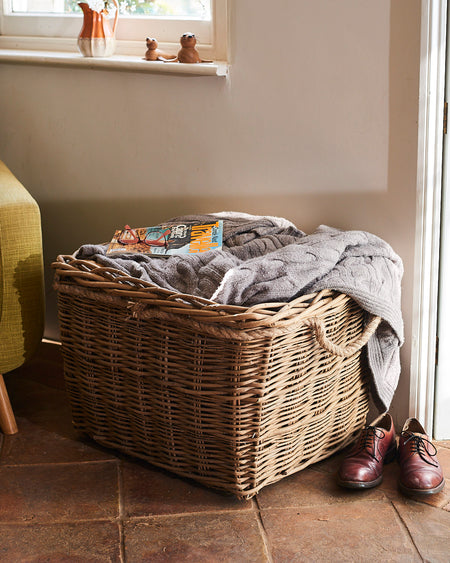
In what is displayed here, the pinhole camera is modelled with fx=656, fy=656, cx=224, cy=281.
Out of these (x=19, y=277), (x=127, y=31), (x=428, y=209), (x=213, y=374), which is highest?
(x=127, y=31)

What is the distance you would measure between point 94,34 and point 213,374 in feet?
3.89

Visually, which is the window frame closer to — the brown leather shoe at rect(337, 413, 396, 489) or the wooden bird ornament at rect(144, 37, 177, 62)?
the wooden bird ornament at rect(144, 37, 177, 62)

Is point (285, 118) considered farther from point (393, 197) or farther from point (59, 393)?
point (59, 393)

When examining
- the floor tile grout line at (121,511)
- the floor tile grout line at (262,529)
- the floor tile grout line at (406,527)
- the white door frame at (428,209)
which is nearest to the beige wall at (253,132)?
the white door frame at (428,209)

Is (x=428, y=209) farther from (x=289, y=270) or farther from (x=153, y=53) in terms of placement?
(x=153, y=53)

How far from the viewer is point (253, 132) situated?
1.77m

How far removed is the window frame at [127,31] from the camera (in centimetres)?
187

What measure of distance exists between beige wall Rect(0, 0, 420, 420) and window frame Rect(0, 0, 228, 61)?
131 mm

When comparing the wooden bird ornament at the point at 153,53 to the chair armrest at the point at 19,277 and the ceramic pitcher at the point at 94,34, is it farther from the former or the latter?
the chair armrest at the point at 19,277

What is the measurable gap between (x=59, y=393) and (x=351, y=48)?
1241 millimetres

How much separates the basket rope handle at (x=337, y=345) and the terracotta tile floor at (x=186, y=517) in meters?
0.32

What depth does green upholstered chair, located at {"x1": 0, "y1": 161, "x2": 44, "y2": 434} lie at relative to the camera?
157 centimetres

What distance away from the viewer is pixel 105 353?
1467mm

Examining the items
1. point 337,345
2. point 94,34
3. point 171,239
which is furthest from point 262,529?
point 94,34
